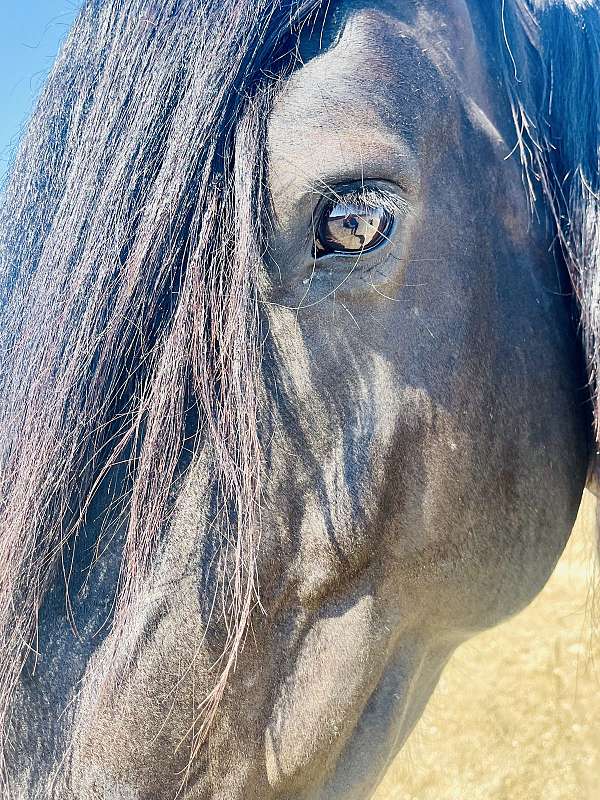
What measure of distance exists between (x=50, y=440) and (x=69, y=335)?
0.10 meters

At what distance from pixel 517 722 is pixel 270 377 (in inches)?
49.5

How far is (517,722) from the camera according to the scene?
5.05 feet

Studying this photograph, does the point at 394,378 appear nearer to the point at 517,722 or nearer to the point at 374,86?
the point at 374,86

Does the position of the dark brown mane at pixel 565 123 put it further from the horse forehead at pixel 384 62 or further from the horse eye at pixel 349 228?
the horse eye at pixel 349 228

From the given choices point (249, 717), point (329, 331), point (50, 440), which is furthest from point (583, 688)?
point (50, 440)

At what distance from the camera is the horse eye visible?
0.68 m

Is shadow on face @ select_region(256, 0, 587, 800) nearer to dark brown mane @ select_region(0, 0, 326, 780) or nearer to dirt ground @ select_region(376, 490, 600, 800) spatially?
dark brown mane @ select_region(0, 0, 326, 780)

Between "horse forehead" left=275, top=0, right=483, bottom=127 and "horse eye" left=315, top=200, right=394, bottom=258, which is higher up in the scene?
"horse forehead" left=275, top=0, right=483, bottom=127

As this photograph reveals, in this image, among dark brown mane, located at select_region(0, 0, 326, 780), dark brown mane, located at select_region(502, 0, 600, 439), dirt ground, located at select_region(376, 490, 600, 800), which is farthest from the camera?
dirt ground, located at select_region(376, 490, 600, 800)

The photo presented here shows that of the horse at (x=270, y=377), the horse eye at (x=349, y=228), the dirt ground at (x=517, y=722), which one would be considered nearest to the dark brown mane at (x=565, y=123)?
the horse at (x=270, y=377)

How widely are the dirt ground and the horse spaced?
2.68 feet

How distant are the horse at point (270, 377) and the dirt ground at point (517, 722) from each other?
2.68 feet

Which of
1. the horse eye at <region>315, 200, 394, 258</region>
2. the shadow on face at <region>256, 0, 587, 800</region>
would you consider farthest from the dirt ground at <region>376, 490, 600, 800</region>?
the horse eye at <region>315, 200, 394, 258</region>

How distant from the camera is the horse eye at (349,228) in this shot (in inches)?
26.8
